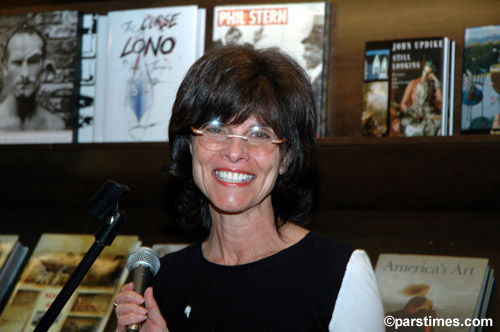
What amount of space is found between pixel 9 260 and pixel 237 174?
1152mm

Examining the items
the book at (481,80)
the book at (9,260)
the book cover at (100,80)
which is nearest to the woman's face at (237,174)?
the book at (481,80)

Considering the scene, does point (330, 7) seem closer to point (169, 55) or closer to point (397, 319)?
point (169, 55)

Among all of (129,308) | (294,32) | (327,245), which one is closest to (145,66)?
(294,32)

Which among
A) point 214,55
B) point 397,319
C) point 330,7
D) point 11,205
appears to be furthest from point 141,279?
point 11,205

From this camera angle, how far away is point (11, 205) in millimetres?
2635

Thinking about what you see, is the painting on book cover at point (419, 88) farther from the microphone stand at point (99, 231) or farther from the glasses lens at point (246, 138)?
the microphone stand at point (99, 231)

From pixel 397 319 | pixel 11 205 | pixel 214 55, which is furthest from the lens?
pixel 11 205

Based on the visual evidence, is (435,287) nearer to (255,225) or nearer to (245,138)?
(255,225)

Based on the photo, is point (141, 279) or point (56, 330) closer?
point (141, 279)

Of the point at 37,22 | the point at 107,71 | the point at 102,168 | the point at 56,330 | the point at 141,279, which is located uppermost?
the point at 37,22

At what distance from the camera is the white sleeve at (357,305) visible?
1530mm

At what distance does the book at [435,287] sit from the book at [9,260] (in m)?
1.20

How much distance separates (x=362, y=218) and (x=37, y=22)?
1.19 m

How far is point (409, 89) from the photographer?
1.99 metres
